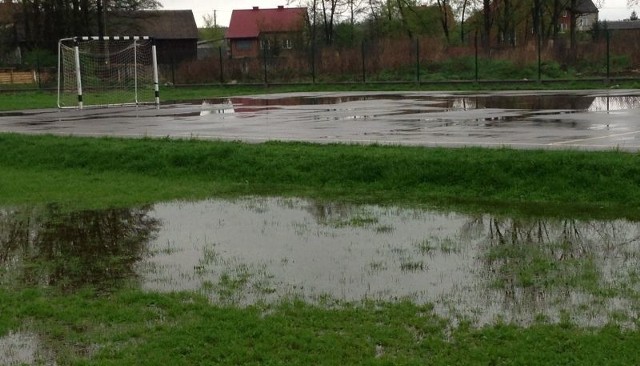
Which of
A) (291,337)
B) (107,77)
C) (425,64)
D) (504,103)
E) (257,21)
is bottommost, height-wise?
(291,337)

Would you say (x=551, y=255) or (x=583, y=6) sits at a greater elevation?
(x=583, y=6)

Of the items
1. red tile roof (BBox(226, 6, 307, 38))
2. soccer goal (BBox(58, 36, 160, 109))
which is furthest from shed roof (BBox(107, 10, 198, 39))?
soccer goal (BBox(58, 36, 160, 109))

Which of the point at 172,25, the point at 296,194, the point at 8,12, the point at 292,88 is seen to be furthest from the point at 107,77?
the point at 172,25

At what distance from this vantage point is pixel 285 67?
159 ft

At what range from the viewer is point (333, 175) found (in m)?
13.7

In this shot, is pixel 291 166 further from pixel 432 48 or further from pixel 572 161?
pixel 432 48

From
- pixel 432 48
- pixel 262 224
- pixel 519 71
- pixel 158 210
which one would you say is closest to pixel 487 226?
pixel 262 224

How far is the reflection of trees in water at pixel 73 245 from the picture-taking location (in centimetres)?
819

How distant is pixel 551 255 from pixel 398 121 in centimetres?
1273

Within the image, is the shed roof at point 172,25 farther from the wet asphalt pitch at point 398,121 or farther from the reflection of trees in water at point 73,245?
the reflection of trees in water at point 73,245

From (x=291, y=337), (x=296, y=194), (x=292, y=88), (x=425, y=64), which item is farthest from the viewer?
(x=425, y=64)

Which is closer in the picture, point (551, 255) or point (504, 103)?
point (551, 255)

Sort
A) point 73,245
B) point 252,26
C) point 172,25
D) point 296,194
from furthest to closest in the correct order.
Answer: point 252,26
point 172,25
point 296,194
point 73,245

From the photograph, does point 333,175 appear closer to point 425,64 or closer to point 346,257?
point 346,257
